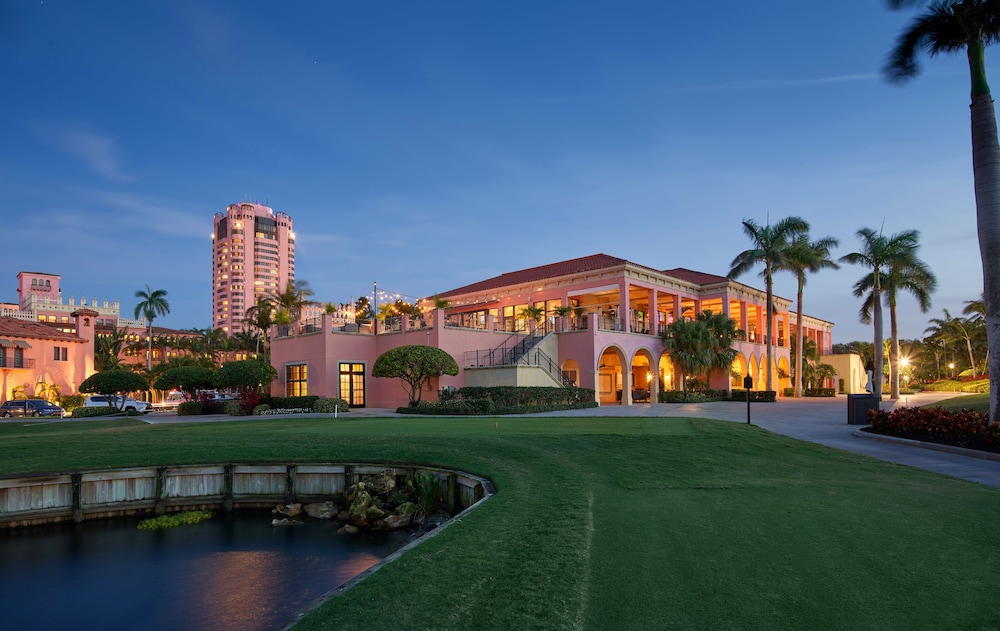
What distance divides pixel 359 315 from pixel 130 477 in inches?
1668

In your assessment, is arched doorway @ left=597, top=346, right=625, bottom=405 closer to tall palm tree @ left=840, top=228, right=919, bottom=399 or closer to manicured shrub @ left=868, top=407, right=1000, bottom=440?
tall palm tree @ left=840, top=228, right=919, bottom=399

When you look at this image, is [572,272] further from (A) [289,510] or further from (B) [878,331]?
→ (A) [289,510]

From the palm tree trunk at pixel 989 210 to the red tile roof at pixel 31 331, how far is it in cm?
5553

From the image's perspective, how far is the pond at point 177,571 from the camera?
324 inches

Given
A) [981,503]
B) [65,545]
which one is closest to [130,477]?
[65,545]

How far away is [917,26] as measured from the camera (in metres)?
15.4

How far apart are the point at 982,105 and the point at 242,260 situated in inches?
6723

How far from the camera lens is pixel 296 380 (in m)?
35.3

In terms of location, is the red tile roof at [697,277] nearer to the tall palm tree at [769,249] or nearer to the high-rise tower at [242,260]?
the tall palm tree at [769,249]

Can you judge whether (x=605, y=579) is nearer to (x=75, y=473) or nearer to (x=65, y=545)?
(x=65, y=545)

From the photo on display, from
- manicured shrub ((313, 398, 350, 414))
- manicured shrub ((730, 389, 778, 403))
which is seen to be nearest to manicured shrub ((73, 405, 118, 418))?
manicured shrub ((313, 398, 350, 414))

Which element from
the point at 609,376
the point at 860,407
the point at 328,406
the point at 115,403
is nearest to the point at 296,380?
the point at 328,406

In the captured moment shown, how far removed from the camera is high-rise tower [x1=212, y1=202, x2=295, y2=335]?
16312cm

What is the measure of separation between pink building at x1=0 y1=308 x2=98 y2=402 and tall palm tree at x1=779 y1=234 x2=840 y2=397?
53.8 m
